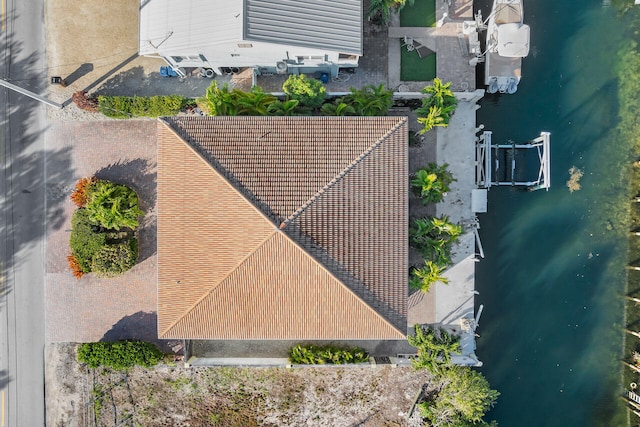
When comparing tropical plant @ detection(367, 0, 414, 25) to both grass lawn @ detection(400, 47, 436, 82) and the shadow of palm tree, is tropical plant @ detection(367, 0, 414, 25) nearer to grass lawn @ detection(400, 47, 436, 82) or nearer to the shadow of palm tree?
grass lawn @ detection(400, 47, 436, 82)

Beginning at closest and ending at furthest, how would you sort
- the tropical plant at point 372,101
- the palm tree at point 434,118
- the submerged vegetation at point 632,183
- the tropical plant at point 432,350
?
1. the palm tree at point 434,118
2. the tropical plant at point 372,101
3. the tropical plant at point 432,350
4. the submerged vegetation at point 632,183

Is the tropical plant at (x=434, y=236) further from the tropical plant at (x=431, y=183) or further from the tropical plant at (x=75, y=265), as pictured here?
the tropical plant at (x=75, y=265)

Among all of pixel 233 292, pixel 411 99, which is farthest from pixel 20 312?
pixel 411 99

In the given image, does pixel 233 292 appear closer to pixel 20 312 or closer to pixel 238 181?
pixel 238 181

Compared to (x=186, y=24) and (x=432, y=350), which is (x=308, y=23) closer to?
(x=186, y=24)

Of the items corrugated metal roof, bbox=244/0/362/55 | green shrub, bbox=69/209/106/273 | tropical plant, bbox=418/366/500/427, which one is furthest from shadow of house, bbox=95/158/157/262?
tropical plant, bbox=418/366/500/427

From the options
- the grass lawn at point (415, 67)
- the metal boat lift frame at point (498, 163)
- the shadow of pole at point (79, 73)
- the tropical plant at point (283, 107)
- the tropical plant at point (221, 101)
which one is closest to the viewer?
the tropical plant at point (221, 101)

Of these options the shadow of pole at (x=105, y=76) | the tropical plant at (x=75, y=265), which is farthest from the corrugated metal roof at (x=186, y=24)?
the tropical plant at (x=75, y=265)

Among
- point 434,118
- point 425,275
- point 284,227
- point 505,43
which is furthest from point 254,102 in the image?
point 505,43
